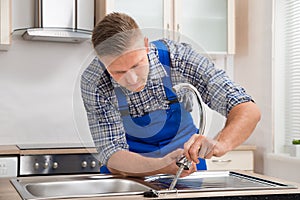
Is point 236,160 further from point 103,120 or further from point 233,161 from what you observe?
point 103,120

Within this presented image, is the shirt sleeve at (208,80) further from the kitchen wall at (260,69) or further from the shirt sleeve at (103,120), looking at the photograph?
the kitchen wall at (260,69)

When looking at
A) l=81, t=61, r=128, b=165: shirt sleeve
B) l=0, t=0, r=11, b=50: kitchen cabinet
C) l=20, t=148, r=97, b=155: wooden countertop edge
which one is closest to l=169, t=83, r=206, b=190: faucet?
l=81, t=61, r=128, b=165: shirt sleeve

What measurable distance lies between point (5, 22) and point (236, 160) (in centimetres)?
169

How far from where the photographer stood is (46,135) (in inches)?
137

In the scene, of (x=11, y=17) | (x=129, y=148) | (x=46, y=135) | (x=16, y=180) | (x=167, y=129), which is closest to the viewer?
(x=167, y=129)

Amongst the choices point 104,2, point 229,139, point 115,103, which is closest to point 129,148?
point 115,103

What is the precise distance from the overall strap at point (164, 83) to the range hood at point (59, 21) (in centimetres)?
180

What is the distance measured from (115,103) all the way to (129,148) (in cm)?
24

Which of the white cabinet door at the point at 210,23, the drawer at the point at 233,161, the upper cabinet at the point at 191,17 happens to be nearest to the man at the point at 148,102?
the drawer at the point at 233,161

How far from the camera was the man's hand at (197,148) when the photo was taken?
139cm

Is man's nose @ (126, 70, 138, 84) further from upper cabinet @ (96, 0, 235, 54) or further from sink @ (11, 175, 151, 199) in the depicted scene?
upper cabinet @ (96, 0, 235, 54)

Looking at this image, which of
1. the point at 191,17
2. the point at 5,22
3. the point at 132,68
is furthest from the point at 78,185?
the point at 191,17

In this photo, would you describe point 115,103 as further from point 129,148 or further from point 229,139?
point 229,139

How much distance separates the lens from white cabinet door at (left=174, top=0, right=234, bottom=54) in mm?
3590
